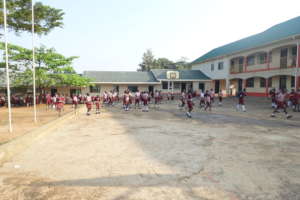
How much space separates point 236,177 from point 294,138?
4.65 m

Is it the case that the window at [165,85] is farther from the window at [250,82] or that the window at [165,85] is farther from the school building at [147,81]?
the window at [250,82]

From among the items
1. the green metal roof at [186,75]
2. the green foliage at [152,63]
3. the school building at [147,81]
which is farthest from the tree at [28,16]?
the green foliage at [152,63]

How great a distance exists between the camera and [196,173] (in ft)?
12.9

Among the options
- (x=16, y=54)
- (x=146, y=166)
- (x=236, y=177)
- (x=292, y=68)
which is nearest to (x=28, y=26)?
(x=16, y=54)

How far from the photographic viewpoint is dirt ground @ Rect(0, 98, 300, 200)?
3.19m

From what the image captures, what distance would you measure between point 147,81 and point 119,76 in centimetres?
Answer: 486

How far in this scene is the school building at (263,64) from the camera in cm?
2002

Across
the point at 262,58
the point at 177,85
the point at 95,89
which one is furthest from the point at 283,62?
the point at 95,89

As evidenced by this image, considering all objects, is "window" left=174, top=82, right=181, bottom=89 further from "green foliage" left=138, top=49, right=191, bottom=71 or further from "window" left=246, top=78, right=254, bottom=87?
"green foliage" left=138, top=49, right=191, bottom=71

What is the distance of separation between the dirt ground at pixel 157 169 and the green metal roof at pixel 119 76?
23.2 metres

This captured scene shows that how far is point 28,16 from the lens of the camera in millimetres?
14852

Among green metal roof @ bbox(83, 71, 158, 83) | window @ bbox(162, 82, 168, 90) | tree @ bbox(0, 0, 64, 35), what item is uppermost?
tree @ bbox(0, 0, 64, 35)

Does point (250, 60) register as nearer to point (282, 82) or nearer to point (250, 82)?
point (250, 82)

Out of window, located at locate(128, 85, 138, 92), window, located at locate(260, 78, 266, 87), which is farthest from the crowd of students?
window, located at locate(128, 85, 138, 92)
